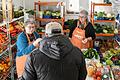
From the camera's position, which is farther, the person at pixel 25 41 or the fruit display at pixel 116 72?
the person at pixel 25 41

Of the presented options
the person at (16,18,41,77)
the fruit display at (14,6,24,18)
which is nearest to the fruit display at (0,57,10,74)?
the person at (16,18,41,77)

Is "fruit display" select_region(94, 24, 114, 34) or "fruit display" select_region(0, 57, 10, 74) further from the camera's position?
"fruit display" select_region(94, 24, 114, 34)

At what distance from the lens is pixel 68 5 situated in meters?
7.14

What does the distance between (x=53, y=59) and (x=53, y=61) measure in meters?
0.02

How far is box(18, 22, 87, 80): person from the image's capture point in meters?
2.18

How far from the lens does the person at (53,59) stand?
2180 millimetres

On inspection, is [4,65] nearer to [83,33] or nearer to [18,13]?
[18,13]

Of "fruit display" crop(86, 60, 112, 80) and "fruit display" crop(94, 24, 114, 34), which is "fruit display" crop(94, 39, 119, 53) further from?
"fruit display" crop(86, 60, 112, 80)

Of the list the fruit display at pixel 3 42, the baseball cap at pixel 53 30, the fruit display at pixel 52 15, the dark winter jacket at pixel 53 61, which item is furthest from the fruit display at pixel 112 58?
the fruit display at pixel 52 15

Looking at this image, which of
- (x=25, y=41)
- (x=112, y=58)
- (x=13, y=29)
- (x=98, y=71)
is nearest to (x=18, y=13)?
(x=13, y=29)

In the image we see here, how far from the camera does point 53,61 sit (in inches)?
86.6

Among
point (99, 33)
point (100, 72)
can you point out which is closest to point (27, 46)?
point (100, 72)

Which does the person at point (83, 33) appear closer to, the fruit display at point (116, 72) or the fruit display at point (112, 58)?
the fruit display at point (112, 58)

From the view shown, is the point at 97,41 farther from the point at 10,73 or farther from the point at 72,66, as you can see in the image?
the point at 72,66
